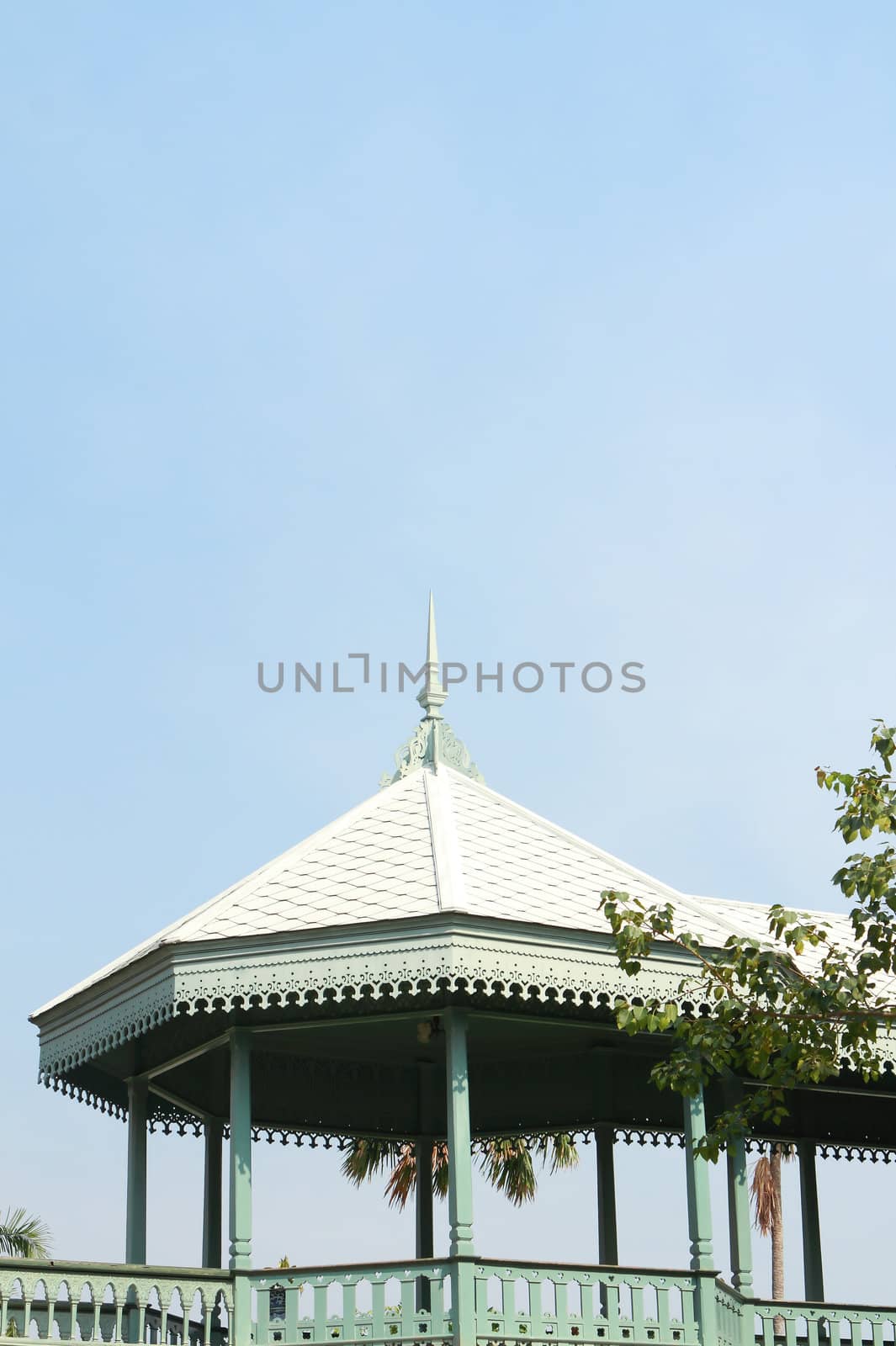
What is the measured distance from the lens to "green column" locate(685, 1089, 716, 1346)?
53.6 feet

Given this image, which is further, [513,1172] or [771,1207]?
[771,1207]

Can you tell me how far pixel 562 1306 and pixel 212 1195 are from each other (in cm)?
521

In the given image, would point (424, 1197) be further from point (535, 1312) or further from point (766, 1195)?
point (766, 1195)

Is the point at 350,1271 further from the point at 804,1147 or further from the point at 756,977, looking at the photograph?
the point at 804,1147

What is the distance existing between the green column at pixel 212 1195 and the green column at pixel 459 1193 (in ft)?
14.7

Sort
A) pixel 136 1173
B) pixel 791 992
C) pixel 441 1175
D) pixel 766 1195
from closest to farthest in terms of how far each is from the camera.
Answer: pixel 791 992 < pixel 136 1173 < pixel 441 1175 < pixel 766 1195

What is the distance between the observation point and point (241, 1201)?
53.0ft

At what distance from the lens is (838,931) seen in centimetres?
2175

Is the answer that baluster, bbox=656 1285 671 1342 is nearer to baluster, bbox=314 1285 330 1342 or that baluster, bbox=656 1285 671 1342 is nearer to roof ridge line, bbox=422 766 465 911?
baluster, bbox=314 1285 330 1342

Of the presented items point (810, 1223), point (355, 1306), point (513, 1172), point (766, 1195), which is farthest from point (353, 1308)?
point (766, 1195)

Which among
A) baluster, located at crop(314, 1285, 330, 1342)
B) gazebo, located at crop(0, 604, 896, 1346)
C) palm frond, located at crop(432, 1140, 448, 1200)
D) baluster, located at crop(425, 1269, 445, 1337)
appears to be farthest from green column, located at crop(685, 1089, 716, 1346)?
palm frond, located at crop(432, 1140, 448, 1200)

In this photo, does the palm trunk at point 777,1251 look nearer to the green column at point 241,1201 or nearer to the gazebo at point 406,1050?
the gazebo at point 406,1050

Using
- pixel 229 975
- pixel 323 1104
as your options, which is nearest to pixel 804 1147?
pixel 323 1104

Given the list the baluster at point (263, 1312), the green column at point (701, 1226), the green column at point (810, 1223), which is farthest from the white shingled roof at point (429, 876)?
the green column at point (810, 1223)
